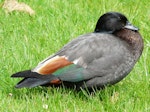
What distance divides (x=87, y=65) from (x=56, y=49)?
1.19 metres

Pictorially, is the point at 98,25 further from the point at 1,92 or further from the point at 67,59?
the point at 1,92

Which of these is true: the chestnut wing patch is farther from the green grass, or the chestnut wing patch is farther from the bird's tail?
the green grass

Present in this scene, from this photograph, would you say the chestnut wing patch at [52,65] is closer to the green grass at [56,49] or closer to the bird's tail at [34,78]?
the bird's tail at [34,78]

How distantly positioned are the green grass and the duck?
4.3 inches

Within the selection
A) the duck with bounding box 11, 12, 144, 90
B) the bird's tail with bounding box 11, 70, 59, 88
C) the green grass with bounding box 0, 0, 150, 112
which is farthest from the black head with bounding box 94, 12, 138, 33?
the bird's tail with bounding box 11, 70, 59, 88

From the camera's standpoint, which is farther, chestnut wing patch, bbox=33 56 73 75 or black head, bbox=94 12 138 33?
black head, bbox=94 12 138 33

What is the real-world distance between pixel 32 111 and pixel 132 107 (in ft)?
2.49

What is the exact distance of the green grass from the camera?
188 inches

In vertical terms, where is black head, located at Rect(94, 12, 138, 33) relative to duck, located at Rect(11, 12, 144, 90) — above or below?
above

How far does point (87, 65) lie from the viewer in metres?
4.91

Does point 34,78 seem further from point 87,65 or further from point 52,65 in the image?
point 87,65

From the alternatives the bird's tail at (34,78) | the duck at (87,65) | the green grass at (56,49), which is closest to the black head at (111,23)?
the duck at (87,65)

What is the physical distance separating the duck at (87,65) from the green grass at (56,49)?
0.36 ft

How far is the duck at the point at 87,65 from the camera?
4875 mm
